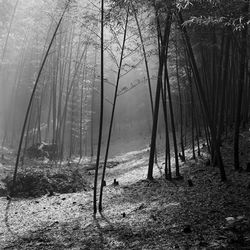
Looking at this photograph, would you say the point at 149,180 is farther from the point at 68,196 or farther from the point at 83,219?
the point at 83,219

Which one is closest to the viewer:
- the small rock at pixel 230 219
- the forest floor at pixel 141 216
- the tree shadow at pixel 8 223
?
the forest floor at pixel 141 216

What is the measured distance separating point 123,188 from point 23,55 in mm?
12787

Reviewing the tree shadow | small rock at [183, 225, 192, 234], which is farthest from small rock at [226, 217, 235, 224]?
the tree shadow

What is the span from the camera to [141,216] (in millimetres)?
Answer: 4105

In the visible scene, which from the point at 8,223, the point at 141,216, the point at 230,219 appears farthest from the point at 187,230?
the point at 8,223

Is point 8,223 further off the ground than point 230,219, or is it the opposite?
point 230,219

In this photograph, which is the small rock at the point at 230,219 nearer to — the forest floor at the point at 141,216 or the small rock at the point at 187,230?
the forest floor at the point at 141,216

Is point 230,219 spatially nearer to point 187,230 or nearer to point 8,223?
point 187,230

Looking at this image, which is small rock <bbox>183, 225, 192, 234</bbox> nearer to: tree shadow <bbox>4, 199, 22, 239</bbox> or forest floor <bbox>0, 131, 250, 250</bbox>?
forest floor <bbox>0, 131, 250, 250</bbox>

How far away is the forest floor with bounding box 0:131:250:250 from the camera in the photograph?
3171 millimetres

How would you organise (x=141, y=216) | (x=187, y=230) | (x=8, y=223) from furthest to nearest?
(x=8, y=223), (x=141, y=216), (x=187, y=230)

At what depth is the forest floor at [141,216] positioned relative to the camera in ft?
10.4

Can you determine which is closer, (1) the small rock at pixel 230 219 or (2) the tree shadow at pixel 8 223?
(1) the small rock at pixel 230 219

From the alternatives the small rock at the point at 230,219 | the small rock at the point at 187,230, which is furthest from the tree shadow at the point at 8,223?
the small rock at the point at 230,219
